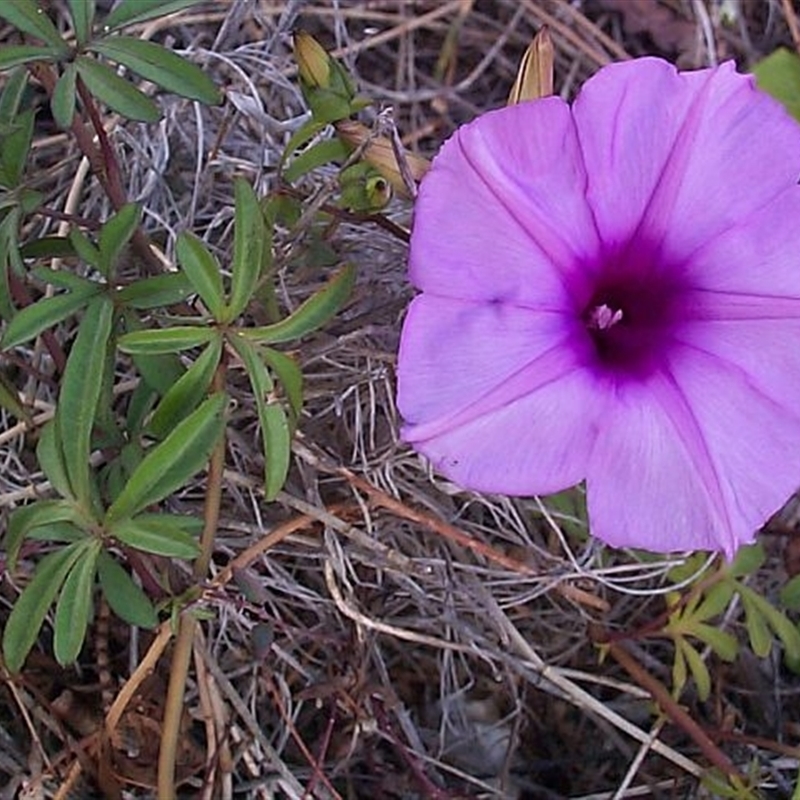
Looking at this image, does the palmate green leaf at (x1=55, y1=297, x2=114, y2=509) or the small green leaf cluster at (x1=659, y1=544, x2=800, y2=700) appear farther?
the small green leaf cluster at (x1=659, y1=544, x2=800, y2=700)

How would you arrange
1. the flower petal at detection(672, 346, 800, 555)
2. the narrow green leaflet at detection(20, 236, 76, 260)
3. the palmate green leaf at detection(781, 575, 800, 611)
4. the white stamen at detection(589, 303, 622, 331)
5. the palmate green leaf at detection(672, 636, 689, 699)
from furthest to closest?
the palmate green leaf at detection(672, 636, 689, 699) → the palmate green leaf at detection(781, 575, 800, 611) → the narrow green leaflet at detection(20, 236, 76, 260) → the white stamen at detection(589, 303, 622, 331) → the flower petal at detection(672, 346, 800, 555)

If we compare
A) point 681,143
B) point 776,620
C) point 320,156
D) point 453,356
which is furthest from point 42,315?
point 776,620

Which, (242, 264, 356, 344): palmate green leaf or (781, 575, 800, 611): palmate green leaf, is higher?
(242, 264, 356, 344): palmate green leaf

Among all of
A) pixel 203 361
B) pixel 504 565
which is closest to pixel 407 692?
pixel 504 565

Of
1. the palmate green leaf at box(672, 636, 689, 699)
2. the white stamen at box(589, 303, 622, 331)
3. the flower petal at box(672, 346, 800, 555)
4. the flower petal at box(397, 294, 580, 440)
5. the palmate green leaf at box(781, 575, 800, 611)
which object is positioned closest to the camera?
the flower petal at box(397, 294, 580, 440)

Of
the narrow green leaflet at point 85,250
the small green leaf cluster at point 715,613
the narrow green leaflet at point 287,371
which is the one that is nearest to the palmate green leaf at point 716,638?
the small green leaf cluster at point 715,613

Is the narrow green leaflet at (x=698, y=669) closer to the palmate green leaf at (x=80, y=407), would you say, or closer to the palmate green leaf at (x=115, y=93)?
the palmate green leaf at (x=80, y=407)

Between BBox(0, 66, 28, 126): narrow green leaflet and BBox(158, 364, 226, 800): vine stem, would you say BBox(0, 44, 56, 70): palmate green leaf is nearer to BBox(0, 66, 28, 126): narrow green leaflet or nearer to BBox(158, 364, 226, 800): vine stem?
BBox(0, 66, 28, 126): narrow green leaflet

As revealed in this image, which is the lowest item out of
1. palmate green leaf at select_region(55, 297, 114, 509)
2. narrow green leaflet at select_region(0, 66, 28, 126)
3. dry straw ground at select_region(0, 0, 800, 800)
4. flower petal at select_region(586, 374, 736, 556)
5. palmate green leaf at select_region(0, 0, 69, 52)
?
dry straw ground at select_region(0, 0, 800, 800)

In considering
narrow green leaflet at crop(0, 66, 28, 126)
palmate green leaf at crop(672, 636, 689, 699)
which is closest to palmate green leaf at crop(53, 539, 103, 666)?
narrow green leaflet at crop(0, 66, 28, 126)
